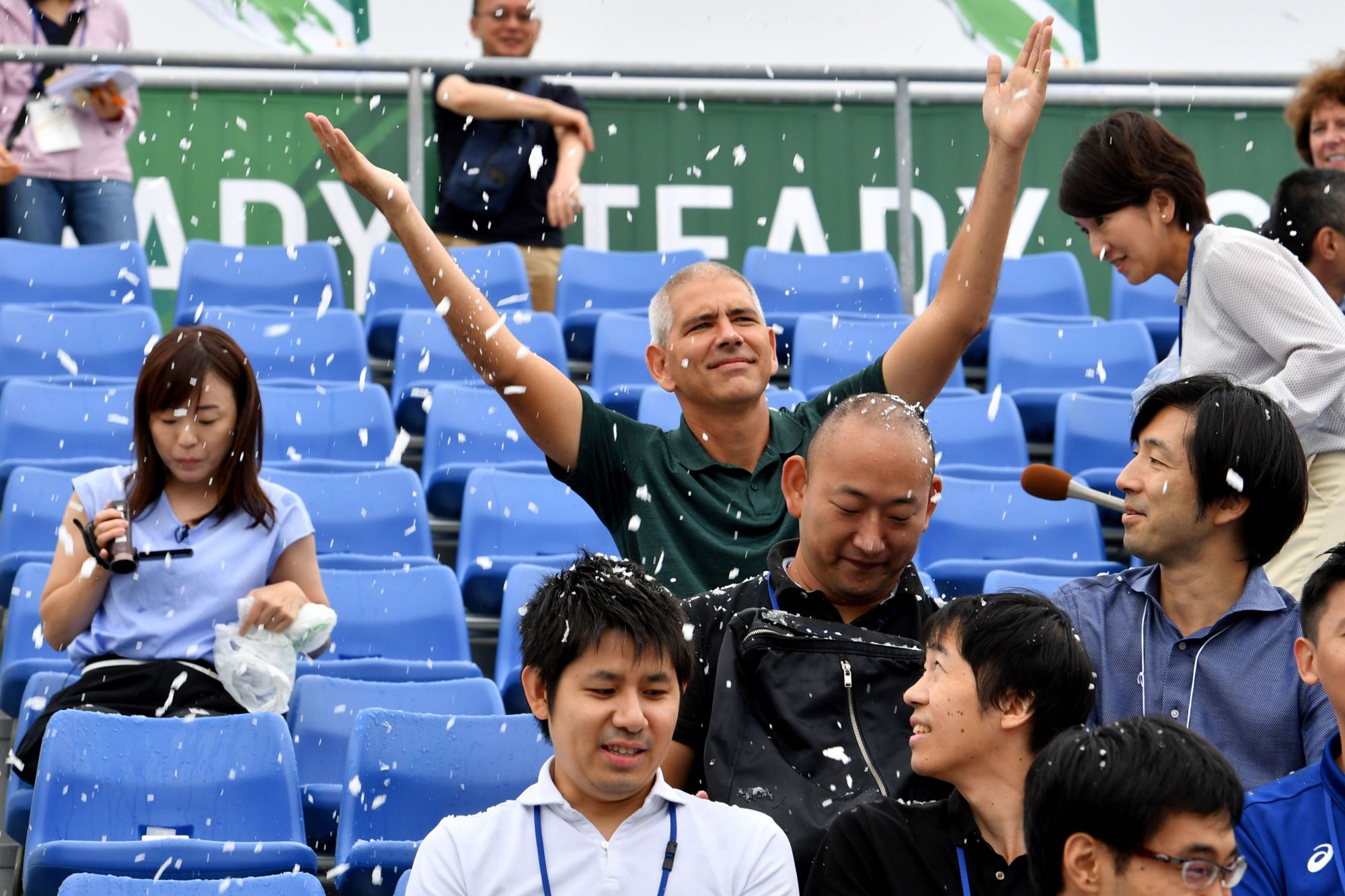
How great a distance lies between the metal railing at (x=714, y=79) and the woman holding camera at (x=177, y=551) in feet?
9.80

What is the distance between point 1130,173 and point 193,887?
7.25 ft

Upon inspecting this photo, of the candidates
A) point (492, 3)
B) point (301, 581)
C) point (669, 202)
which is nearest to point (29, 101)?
point (492, 3)

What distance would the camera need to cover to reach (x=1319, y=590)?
250cm

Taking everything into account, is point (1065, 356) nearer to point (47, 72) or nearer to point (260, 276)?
point (260, 276)

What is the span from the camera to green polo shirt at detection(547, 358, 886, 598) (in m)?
3.07

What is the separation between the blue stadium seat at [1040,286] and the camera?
7.26 metres

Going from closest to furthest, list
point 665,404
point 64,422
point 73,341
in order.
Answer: point 64,422 < point 665,404 < point 73,341

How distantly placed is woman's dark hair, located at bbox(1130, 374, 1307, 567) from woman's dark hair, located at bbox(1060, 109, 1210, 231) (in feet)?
3.47

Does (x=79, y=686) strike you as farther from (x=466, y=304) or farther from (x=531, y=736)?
(x=466, y=304)

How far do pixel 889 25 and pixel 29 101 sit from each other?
12.7ft

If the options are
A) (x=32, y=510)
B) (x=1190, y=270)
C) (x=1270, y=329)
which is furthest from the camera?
(x=32, y=510)

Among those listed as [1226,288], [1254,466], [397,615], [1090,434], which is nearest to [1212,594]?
[1254,466]

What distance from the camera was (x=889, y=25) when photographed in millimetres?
8688

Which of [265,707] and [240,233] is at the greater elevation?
[240,233]
